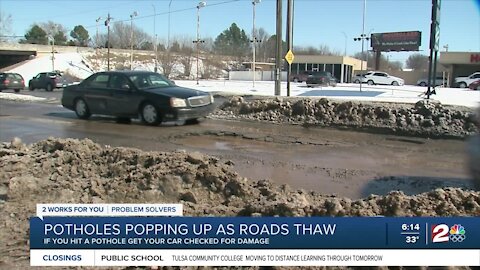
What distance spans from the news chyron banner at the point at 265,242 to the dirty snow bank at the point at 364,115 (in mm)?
8195

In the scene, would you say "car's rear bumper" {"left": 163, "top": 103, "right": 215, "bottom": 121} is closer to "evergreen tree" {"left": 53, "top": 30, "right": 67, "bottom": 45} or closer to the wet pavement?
the wet pavement

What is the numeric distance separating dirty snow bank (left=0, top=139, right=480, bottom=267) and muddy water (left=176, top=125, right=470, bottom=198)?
1.15 m

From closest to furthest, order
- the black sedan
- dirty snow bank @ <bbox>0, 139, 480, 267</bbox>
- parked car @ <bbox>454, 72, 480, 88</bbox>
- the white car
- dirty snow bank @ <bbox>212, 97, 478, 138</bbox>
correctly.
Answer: dirty snow bank @ <bbox>0, 139, 480, 267</bbox>, dirty snow bank @ <bbox>212, 97, 478, 138</bbox>, the black sedan, parked car @ <bbox>454, 72, 480, 88</bbox>, the white car

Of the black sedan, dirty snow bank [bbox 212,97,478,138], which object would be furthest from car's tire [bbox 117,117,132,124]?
dirty snow bank [bbox 212,97,478,138]

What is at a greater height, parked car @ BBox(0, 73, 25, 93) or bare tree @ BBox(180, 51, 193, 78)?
bare tree @ BBox(180, 51, 193, 78)

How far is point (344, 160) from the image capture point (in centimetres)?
791

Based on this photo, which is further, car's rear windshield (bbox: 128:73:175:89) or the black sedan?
car's rear windshield (bbox: 128:73:175:89)

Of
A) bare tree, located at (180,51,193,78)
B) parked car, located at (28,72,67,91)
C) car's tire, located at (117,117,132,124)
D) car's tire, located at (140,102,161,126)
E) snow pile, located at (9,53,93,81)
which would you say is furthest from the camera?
bare tree, located at (180,51,193,78)

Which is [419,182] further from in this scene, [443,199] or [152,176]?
[152,176]

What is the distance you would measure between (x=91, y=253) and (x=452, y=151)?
7995mm

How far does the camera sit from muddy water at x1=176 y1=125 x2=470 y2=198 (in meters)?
6.34

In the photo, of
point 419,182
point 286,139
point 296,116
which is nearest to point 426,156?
point 419,182

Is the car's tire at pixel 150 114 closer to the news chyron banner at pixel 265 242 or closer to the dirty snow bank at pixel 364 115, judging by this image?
the dirty snow bank at pixel 364 115

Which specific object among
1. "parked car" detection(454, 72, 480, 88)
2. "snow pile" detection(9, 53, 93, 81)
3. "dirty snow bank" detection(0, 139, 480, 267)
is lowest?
"dirty snow bank" detection(0, 139, 480, 267)
